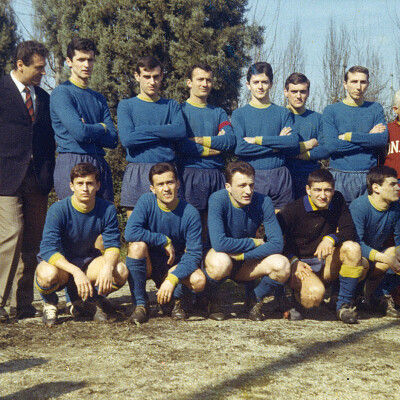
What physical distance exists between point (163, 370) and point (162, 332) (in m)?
0.86

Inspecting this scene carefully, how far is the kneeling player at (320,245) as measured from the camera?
4488mm

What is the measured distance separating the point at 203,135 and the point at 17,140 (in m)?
1.67

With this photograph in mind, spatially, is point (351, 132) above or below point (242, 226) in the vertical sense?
above

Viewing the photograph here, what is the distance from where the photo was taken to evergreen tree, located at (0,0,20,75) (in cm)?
1831

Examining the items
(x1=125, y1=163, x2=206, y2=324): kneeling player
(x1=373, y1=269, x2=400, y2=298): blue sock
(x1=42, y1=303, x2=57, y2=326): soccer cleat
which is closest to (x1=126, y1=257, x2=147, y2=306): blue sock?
(x1=125, y1=163, x2=206, y2=324): kneeling player

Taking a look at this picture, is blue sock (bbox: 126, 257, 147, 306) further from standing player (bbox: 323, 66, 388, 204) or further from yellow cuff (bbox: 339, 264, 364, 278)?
standing player (bbox: 323, 66, 388, 204)

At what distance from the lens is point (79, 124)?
4.47 metres

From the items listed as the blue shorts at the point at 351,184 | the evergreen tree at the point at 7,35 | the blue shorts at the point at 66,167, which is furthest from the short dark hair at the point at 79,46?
the evergreen tree at the point at 7,35

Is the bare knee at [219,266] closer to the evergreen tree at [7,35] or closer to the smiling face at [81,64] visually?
the smiling face at [81,64]

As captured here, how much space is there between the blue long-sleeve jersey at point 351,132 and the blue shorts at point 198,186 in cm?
119

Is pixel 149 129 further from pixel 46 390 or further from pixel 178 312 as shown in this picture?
pixel 46 390

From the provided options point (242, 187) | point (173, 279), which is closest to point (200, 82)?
point (242, 187)

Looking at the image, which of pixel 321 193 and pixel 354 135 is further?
pixel 354 135

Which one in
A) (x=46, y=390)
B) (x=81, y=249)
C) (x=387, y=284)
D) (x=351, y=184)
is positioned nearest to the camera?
(x=46, y=390)
